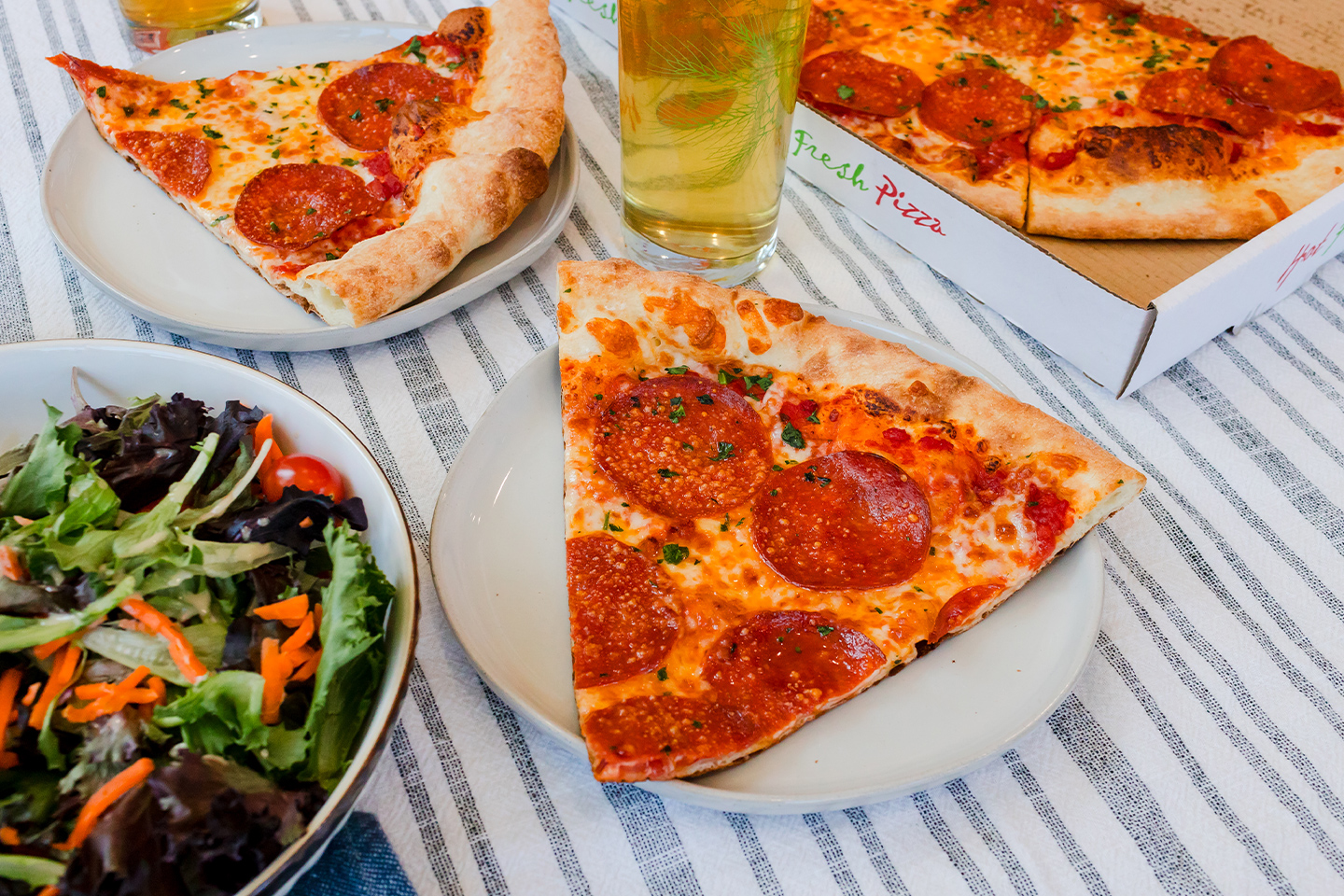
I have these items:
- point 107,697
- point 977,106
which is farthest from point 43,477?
point 977,106

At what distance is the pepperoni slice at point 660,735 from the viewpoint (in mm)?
1392

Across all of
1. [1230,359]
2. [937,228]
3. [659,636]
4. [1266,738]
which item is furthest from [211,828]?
[1230,359]

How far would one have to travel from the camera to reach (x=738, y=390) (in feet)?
6.63

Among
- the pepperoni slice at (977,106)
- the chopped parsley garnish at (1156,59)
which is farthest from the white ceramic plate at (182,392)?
the chopped parsley garnish at (1156,59)

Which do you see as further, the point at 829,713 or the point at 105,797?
the point at 829,713

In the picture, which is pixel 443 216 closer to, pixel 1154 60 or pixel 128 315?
pixel 128 315

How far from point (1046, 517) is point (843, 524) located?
346mm

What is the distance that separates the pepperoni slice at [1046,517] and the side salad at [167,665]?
108cm

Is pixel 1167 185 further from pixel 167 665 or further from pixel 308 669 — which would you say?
pixel 167 665

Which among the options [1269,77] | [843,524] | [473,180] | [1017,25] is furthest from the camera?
[1017,25]

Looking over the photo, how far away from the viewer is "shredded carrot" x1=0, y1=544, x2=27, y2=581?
129 centimetres

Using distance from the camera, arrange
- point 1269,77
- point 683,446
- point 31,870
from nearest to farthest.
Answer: point 31,870 → point 683,446 → point 1269,77

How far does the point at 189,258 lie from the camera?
7.68 feet

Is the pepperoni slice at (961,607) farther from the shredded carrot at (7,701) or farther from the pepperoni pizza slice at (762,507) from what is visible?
the shredded carrot at (7,701)
